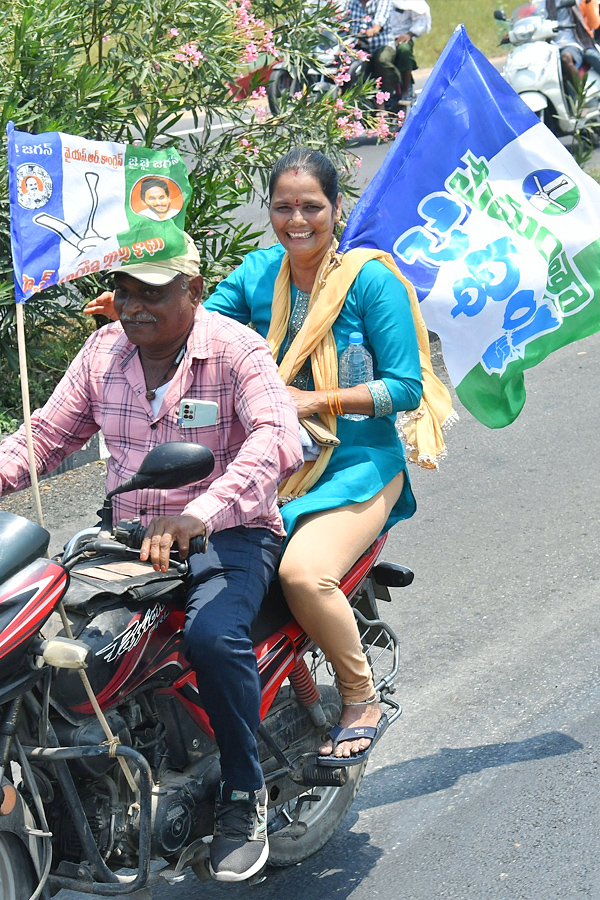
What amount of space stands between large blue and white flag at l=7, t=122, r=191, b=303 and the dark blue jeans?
2.51 feet

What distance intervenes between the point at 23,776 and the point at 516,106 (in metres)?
3.09

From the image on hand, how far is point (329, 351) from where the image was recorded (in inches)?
143

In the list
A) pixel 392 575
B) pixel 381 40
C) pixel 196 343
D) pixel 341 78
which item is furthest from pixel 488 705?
pixel 381 40

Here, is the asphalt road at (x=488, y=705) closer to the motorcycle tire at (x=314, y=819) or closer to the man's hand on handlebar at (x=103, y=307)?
the motorcycle tire at (x=314, y=819)

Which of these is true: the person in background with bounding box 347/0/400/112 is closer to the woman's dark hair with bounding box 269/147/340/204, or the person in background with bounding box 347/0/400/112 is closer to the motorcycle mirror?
the woman's dark hair with bounding box 269/147/340/204

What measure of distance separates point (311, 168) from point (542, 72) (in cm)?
1118

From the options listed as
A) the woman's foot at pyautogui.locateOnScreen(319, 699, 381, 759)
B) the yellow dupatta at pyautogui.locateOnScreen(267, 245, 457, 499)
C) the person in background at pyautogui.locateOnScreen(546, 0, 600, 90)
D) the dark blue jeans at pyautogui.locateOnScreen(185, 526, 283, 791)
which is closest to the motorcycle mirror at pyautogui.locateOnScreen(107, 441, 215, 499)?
the dark blue jeans at pyautogui.locateOnScreen(185, 526, 283, 791)

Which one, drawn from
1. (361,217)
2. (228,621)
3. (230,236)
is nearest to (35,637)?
(228,621)

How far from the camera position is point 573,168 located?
4.48m

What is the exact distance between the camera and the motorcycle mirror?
2.57 metres

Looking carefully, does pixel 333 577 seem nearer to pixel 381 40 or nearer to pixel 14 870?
pixel 14 870

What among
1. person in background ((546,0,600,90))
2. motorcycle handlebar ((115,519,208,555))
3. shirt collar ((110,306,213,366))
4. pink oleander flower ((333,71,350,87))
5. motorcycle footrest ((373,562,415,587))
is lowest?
motorcycle footrest ((373,562,415,587))

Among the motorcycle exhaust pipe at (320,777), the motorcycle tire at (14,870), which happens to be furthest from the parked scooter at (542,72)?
the motorcycle tire at (14,870)

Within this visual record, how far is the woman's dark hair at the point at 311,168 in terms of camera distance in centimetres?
365
